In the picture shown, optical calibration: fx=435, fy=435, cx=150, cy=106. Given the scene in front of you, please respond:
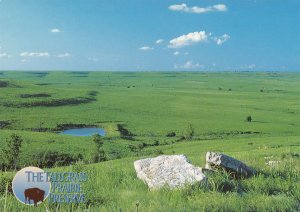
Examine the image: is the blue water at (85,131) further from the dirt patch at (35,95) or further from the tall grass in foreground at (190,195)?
the tall grass in foreground at (190,195)

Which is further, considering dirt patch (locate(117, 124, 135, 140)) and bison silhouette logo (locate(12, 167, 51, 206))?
dirt patch (locate(117, 124, 135, 140))

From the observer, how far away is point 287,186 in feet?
28.6

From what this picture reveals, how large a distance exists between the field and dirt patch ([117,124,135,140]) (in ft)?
0.91

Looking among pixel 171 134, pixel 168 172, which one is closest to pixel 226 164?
pixel 168 172

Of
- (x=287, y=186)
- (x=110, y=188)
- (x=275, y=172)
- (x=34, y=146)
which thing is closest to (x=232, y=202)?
(x=287, y=186)

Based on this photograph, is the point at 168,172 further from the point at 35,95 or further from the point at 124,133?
the point at 35,95

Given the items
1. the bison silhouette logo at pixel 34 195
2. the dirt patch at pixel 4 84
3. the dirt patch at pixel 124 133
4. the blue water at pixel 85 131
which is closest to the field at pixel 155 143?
the bison silhouette logo at pixel 34 195

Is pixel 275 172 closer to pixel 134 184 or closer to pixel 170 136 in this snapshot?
pixel 134 184

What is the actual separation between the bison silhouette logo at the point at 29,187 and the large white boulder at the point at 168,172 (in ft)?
7.01

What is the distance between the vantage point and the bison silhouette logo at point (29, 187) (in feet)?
22.8

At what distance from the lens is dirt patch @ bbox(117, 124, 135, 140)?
105m

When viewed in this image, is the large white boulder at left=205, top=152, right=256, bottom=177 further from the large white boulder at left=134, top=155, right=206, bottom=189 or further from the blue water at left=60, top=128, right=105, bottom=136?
the blue water at left=60, top=128, right=105, bottom=136

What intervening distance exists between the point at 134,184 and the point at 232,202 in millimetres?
2205

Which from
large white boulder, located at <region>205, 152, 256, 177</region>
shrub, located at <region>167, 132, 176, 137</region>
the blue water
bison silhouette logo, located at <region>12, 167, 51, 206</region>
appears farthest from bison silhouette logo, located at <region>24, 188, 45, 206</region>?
the blue water
